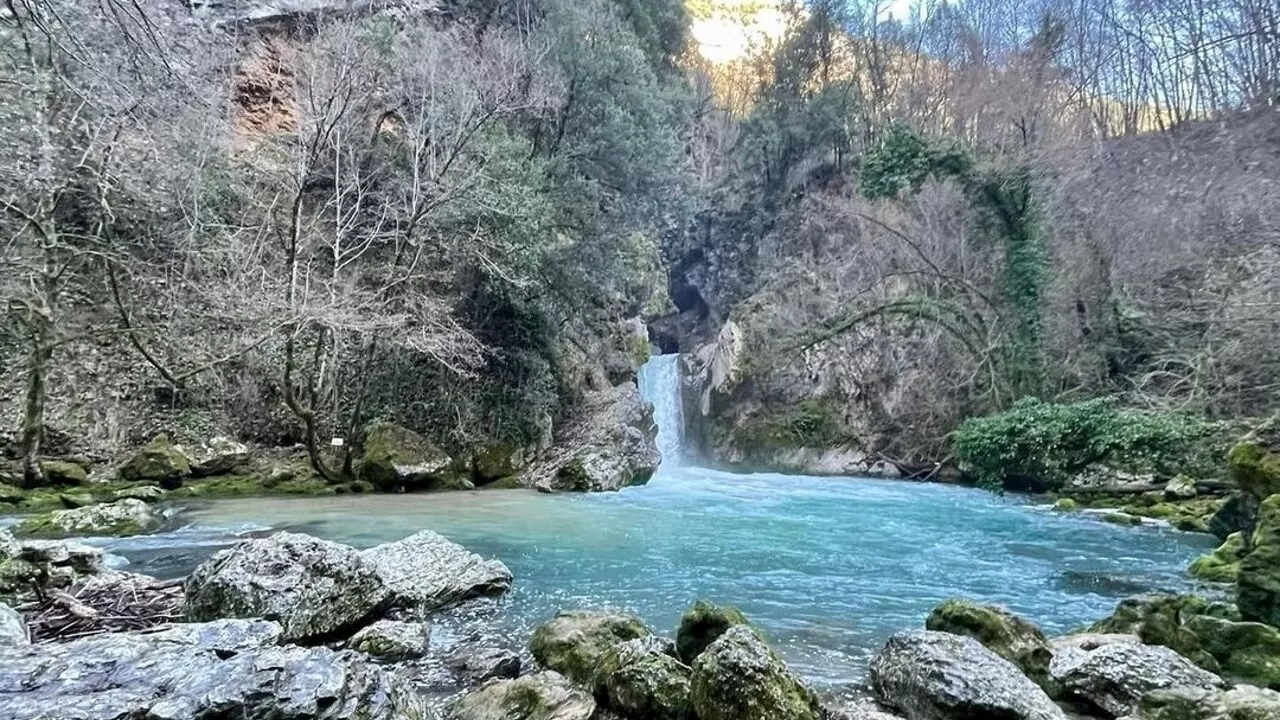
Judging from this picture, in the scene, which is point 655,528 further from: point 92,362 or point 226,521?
point 92,362

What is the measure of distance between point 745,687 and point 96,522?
8.64m

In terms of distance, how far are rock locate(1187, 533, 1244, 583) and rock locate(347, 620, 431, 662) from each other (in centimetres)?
735

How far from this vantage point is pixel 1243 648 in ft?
15.3

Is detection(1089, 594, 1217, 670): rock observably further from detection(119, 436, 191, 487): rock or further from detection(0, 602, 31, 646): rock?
detection(119, 436, 191, 487): rock

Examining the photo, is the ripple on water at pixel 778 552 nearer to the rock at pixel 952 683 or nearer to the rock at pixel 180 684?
the rock at pixel 952 683

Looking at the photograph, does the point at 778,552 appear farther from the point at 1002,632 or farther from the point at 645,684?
the point at 645,684

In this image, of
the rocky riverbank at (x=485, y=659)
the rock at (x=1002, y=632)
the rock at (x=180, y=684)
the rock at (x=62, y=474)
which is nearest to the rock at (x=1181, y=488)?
the rocky riverbank at (x=485, y=659)

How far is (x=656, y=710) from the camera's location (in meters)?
3.91

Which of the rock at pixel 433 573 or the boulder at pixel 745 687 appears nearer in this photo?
the boulder at pixel 745 687

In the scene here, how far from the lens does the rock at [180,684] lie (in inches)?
103

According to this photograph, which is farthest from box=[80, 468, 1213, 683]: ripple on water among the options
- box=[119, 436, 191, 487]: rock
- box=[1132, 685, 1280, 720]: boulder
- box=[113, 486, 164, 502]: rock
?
box=[119, 436, 191, 487]: rock

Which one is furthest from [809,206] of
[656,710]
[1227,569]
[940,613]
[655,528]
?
[656,710]

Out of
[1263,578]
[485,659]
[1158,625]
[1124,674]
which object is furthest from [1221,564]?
[485,659]

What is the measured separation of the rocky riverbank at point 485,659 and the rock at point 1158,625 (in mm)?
12
